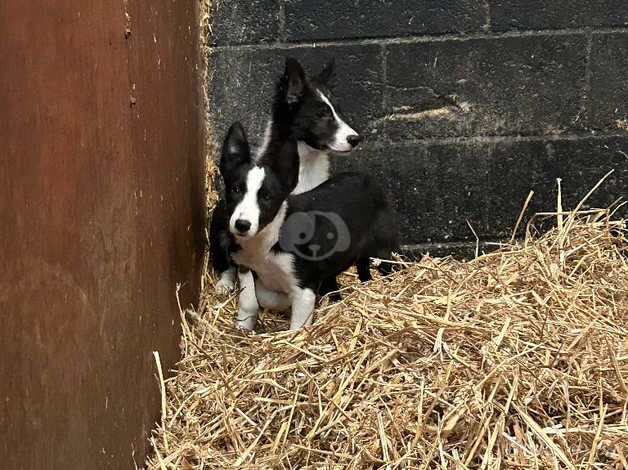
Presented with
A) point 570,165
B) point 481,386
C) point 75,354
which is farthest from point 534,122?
point 75,354

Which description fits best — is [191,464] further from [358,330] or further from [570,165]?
[570,165]

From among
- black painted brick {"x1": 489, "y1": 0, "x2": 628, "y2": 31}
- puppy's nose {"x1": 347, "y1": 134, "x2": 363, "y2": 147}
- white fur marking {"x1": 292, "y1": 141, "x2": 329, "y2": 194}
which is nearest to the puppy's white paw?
white fur marking {"x1": 292, "y1": 141, "x2": 329, "y2": 194}

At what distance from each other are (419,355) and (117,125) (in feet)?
4.01

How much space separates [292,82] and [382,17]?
1.94ft

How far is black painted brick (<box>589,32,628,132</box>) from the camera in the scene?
16.9 feet

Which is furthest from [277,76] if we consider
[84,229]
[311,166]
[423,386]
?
[84,229]

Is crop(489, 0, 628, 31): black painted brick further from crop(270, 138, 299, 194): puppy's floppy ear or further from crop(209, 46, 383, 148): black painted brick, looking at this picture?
crop(270, 138, 299, 194): puppy's floppy ear

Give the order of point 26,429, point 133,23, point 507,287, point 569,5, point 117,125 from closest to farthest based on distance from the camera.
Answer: point 26,429
point 117,125
point 133,23
point 507,287
point 569,5

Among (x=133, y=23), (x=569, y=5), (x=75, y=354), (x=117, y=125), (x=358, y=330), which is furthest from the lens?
(x=569, y=5)

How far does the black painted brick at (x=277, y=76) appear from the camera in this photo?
523 cm

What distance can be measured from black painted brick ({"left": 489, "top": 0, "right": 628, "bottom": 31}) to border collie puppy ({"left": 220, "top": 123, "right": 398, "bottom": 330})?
1.13 meters

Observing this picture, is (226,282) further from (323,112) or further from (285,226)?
(323,112)

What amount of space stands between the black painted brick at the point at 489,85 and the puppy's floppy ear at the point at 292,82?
519 mm

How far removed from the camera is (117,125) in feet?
9.38
